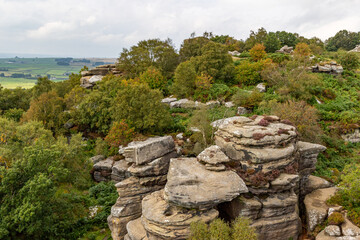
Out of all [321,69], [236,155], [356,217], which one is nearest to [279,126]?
[236,155]

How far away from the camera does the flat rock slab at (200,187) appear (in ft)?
54.6

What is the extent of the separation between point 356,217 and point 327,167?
12696mm

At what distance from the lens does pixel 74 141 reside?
97.5ft

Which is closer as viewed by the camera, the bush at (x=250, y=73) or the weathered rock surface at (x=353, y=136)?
the weathered rock surface at (x=353, y=136)

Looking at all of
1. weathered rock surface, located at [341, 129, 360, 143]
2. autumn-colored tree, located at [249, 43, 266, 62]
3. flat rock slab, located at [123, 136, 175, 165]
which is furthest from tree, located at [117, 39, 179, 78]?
weathered rock surface, located at [341, 129, 360, 143]

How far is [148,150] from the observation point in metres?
22.9

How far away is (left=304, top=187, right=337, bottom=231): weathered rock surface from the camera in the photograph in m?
19.7

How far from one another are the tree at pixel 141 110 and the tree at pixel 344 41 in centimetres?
11044

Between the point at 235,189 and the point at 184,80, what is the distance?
29970 mm

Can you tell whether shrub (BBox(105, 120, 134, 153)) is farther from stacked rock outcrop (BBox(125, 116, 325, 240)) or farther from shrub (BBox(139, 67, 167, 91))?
shrub (BBox(139, 67, 167, 91))

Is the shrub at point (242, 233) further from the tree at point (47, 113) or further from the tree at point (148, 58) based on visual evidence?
the tree at point (148, 58)

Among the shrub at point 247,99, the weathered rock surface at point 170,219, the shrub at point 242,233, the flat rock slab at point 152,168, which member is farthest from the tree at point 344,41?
the weathered rock surface at point 170,219

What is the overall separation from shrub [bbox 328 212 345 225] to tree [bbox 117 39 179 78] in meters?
46.2

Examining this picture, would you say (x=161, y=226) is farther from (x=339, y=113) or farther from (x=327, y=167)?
(x=339, y=113)
